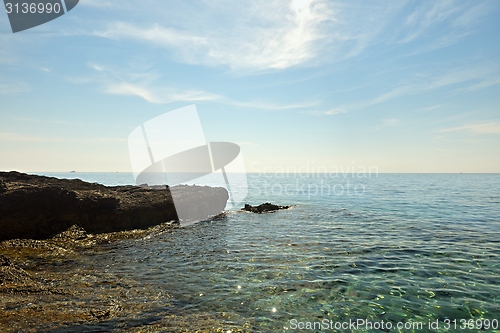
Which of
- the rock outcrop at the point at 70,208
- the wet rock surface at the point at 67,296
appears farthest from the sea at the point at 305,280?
the rock outcrop at the point at 70,208

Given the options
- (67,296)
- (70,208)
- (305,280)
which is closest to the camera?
(67,296)

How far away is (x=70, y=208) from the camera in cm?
1527

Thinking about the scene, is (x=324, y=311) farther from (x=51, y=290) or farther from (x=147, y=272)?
(x=51, y=290)

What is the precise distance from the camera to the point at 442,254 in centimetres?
1229

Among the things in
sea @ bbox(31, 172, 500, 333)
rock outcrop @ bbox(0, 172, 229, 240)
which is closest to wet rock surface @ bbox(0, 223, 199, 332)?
sea @ bbox(31, 172, 500, 333)

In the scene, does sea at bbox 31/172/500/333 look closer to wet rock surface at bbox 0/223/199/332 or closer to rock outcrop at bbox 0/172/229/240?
wet rock surface at bbox 0/223/199/332

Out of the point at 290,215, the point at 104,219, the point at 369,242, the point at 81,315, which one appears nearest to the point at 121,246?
the point at 104,219

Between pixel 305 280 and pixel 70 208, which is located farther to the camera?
pixel 70 208

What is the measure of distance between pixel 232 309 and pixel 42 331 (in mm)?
4048

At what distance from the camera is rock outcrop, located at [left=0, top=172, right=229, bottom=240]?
1367 centimetres

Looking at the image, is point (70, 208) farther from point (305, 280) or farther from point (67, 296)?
point (305, 280)

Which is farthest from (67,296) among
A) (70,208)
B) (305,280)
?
(70,208)

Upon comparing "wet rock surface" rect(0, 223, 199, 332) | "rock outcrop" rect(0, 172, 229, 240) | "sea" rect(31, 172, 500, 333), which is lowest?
"sea" rect(31, 172, 500, 333)

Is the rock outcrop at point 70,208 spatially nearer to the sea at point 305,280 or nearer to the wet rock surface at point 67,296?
the wet rock surface at point 67,296
